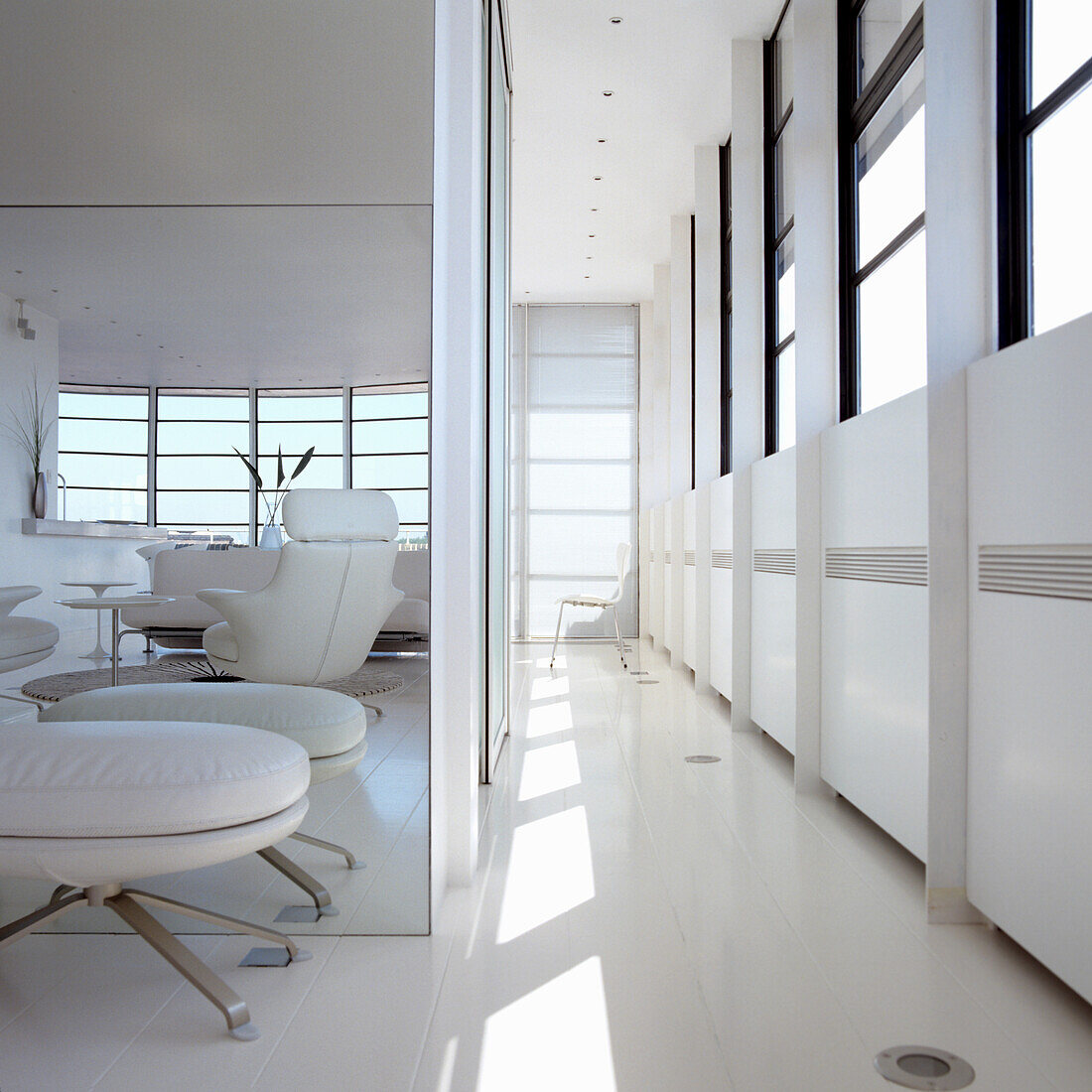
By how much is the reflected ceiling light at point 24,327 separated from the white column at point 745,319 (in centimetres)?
340

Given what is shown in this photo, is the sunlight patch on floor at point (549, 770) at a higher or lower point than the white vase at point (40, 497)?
lower

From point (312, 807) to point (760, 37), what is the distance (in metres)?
4.51

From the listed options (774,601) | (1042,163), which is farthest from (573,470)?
(1042,163)

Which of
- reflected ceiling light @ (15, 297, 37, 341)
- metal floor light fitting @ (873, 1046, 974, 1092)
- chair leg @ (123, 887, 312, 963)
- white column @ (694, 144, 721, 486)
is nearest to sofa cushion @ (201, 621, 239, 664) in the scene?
chair leg @ (123, 887, 312, 963)

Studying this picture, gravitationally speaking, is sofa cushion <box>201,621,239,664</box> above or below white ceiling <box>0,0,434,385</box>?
below

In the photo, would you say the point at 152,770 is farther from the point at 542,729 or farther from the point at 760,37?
the point at 760,37

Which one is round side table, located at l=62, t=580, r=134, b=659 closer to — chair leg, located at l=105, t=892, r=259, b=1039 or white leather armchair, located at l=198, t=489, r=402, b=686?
white leather armchair, located at l=198, t=489, r=402, b=686

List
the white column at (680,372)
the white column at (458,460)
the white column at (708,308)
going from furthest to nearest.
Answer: the white column at (680,372)
the white column at (708,308)
the white column at (458,460)

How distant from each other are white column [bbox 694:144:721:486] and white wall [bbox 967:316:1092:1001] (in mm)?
3838

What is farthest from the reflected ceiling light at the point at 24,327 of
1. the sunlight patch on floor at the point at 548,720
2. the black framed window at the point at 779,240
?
Answer: the black framed window at the point at 779,240

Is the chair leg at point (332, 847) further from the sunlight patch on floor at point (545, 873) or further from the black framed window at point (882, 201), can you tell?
the black framed window at point (882, 201)

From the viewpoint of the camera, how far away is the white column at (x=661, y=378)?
8.49 metres

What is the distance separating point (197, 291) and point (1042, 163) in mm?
1900

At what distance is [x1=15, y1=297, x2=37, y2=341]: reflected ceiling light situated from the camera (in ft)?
6.45
